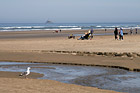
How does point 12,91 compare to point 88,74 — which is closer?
point 12,91

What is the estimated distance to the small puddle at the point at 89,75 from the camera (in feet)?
36.4

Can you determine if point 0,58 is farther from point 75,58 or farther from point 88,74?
point 88,74

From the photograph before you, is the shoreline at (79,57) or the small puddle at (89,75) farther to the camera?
the shoreline at (79,57)

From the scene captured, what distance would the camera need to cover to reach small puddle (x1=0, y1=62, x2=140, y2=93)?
11.1m

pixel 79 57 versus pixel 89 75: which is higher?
pixel 79 57

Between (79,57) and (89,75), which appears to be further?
(79,57)

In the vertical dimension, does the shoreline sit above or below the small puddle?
above

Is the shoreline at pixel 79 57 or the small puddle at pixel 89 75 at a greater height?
the shoreline at pixel 79 57

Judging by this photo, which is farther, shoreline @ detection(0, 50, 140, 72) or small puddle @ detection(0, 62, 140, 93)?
shoreline @ detection(0, 50, 140, 72)

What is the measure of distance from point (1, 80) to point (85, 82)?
9.96 ft

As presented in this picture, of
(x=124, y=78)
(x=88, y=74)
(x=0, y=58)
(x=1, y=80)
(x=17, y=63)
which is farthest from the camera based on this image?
(x=0, y=58)

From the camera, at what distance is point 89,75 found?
1334cm

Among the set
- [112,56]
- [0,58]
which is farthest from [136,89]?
[0,58]

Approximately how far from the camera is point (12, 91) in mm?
9242
